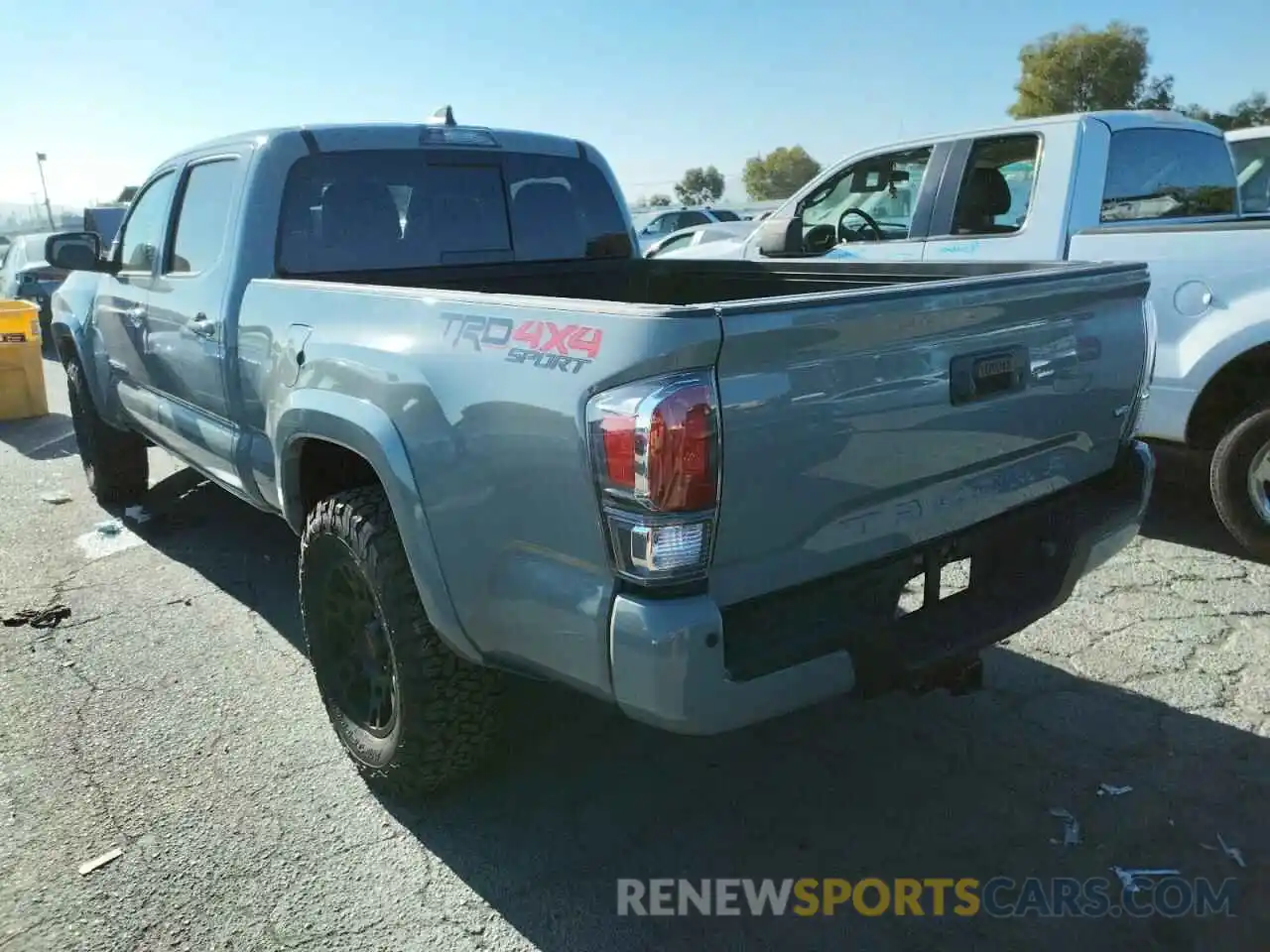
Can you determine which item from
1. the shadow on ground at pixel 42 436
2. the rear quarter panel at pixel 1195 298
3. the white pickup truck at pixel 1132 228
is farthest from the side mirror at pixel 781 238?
the shadow on ground at pixel 42 436

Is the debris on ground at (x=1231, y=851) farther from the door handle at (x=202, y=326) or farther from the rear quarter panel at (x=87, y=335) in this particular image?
the rear quarter panel at (x=87, y=335)

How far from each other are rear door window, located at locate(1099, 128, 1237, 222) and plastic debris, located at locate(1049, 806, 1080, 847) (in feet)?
11.3

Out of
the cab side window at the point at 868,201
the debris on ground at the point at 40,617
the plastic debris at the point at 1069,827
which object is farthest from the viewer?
the cab side window at the point at 868,201

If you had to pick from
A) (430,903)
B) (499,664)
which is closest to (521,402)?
(499,664)

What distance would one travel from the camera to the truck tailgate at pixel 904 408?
198 cm

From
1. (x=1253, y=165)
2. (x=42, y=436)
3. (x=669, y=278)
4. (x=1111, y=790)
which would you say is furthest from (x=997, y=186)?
(x=42, y=436)

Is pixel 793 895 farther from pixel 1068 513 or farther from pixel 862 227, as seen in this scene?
pixel 862 227

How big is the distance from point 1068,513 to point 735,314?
Answer: 53.2 inches

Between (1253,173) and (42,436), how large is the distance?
31.8ft

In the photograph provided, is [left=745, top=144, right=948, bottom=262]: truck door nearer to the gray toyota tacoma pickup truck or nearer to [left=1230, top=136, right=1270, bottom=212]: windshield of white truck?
the gray toyota tacoma pickup truck

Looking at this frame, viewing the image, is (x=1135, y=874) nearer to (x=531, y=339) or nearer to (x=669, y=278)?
(x=531, y=339)

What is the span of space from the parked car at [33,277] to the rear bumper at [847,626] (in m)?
13.8

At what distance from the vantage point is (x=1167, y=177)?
541 centimetres

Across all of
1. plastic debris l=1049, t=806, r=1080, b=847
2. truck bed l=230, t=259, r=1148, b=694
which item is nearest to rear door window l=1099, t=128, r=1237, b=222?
truck bed l=230, t=259, r=1148, b=694
